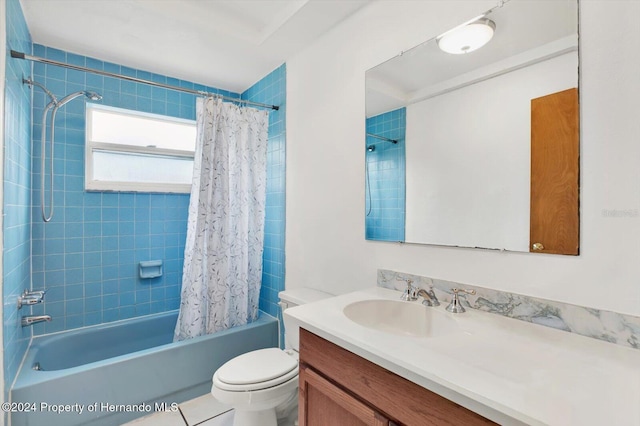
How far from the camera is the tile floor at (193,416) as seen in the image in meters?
1.76

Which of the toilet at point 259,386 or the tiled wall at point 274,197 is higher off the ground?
the tiled wall at point 274,197

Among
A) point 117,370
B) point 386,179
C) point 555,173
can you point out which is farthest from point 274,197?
point 555,173

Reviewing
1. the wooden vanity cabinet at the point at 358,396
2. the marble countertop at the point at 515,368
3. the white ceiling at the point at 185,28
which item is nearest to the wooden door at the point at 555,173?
the marble countertop at the point at 515,368

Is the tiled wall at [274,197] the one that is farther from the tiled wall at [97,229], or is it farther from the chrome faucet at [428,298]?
the chrome faucet at [428,298]

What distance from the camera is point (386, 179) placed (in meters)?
1.57

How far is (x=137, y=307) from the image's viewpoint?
2498 millimetres

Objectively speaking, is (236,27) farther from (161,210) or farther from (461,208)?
(461,208)

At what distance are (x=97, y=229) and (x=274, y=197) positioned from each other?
1.38 meters

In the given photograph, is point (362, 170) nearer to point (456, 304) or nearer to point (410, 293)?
point (410, 293)

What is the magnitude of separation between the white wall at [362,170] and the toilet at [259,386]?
53 cm

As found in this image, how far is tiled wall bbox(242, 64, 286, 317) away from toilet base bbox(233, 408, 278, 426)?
87cm

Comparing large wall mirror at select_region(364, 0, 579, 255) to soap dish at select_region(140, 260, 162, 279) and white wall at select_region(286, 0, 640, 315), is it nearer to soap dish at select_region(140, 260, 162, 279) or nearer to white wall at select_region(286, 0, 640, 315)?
white wall at select_region(286, 0, 640, 315)

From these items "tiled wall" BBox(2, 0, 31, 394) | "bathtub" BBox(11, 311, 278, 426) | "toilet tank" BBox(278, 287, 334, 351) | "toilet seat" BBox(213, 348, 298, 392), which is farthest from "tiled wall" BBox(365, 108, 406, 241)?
"tiled wall" BBox(2, 0, 31, 394)

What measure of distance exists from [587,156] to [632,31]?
0.36m
